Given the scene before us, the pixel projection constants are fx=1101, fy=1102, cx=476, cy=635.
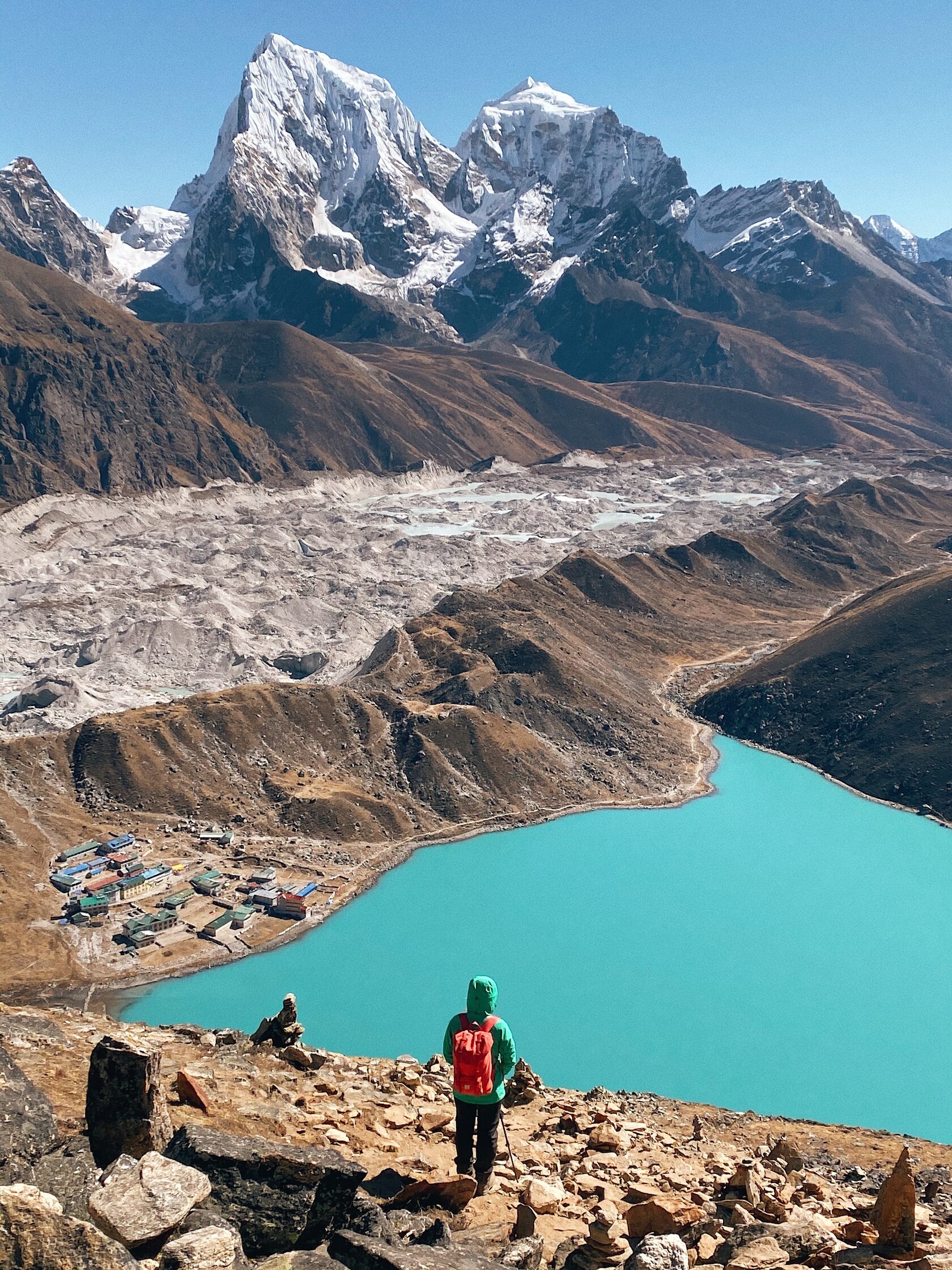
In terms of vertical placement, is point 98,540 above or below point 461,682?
above

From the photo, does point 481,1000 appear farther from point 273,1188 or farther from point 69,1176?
point 69,1176

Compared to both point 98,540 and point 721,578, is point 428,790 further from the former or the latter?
point 98,540

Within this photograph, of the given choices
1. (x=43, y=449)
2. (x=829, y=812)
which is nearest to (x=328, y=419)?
(x=43, y=449)

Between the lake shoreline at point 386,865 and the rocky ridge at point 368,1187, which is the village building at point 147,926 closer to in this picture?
the lake shoreline at point 386,865

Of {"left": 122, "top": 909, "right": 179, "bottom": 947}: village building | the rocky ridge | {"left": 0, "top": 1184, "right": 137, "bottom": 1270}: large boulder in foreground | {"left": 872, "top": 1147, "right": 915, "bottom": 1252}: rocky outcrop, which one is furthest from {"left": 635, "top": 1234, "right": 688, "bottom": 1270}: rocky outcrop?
{"left": 122, "top": 909, "right": 179, "bottom": 947}: village building

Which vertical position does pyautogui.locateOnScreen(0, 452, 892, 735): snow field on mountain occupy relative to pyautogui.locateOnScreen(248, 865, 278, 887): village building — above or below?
above

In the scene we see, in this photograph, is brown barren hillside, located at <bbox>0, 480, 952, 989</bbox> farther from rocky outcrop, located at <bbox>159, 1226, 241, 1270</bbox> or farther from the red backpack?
rocky outcrop, located at <bbox>159, 1226, 241, 1270</bbox>

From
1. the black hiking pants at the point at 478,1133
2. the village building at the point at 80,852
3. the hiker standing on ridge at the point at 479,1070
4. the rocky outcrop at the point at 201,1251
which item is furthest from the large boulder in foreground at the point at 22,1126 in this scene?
the village building at the point at 80,852
